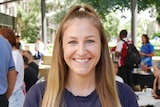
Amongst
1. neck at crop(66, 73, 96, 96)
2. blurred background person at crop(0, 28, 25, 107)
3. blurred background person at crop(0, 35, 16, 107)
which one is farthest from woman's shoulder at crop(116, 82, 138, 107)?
blurred background person at crop(0, 28, 25, 107)

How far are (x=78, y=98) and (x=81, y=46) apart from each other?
212mm

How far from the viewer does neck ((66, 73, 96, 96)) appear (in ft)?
4.14

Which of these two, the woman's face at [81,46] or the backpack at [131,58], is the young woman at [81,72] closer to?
the woman's face at [81,46]

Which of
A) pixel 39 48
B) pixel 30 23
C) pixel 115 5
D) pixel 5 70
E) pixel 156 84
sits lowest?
pixel 156 84

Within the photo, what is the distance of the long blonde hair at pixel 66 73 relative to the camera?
122 centimetres

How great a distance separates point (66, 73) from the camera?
1.29m

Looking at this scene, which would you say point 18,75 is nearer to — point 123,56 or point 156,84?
point 156,84

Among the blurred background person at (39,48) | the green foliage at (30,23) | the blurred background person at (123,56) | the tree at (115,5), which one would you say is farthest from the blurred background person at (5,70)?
the green foliage at (30,23)

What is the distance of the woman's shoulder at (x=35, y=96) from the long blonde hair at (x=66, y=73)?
18mm

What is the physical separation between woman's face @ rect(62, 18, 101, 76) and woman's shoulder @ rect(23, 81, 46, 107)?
5.8 inches

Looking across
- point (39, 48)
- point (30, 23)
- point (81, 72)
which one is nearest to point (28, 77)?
point (81, 72)

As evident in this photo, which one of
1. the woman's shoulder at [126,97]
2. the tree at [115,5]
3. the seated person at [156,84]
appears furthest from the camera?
the tree at [115,5]

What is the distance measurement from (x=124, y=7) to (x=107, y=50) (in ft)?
28.7

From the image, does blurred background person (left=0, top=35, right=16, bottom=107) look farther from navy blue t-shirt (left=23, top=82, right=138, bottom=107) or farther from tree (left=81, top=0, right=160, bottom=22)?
tree (left=81, top=0, right=160, bottom=22)
